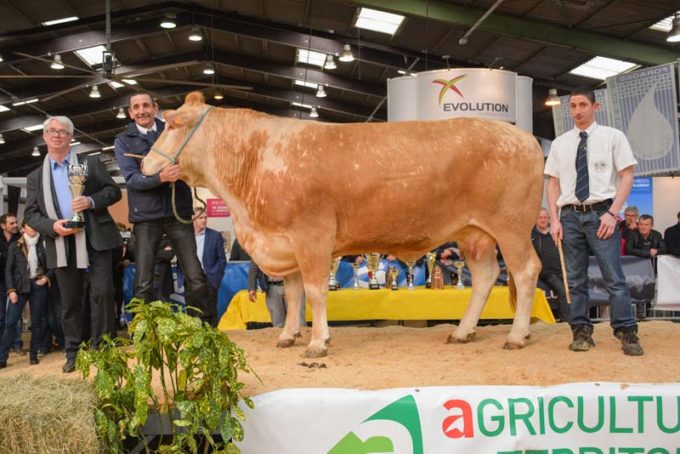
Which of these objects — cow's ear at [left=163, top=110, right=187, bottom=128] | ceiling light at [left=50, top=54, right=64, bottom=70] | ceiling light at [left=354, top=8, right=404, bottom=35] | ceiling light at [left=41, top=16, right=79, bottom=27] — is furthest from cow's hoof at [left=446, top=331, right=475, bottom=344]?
ceiling light at [left=41, top=16, right=79, bottom=27]

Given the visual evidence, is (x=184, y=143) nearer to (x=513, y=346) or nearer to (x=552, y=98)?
(x=513, y=346)

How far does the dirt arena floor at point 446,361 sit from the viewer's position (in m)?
3.55

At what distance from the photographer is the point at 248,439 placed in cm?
335

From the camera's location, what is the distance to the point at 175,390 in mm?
3309

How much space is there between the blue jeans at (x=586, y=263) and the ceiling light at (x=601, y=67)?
10950 millimetres

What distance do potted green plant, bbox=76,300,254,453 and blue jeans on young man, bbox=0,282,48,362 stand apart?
3.43 m

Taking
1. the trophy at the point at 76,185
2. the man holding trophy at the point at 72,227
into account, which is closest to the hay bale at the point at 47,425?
the man holding trophy at the point at 72,227

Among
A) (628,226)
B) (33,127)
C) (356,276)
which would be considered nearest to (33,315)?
(356,276)

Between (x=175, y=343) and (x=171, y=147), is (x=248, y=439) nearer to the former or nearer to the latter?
(x=175, y=343)

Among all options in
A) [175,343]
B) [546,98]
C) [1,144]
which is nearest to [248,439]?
[175,343]

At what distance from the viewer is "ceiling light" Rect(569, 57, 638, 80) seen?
14.6 metres

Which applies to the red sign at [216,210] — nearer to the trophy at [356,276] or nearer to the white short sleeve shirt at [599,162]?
the trophy at [356,276]

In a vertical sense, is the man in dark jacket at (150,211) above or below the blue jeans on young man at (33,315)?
above

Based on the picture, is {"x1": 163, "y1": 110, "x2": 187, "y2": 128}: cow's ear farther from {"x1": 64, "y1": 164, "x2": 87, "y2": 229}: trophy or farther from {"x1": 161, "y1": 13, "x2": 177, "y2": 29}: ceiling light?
{"x1": 161, "y1": 13, "x2": 177, "y2": 29}: ceiling light
